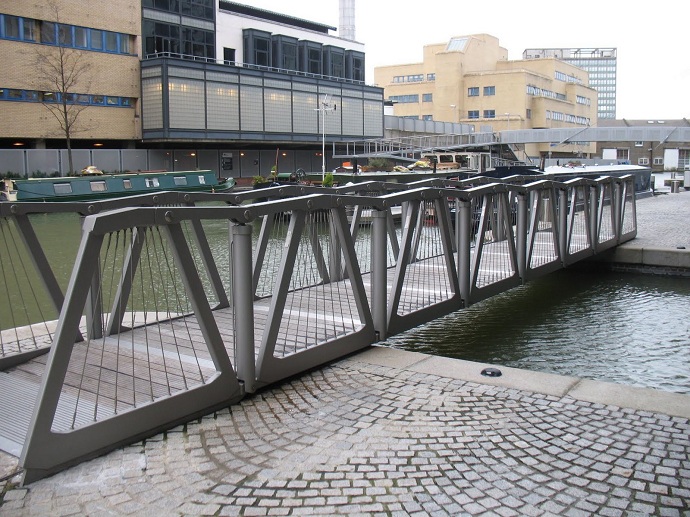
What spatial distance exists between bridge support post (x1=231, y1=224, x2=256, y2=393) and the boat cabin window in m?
27.8

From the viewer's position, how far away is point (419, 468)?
4219mm

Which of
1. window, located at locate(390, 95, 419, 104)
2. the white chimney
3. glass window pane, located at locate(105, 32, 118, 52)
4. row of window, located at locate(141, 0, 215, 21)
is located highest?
the white chimney

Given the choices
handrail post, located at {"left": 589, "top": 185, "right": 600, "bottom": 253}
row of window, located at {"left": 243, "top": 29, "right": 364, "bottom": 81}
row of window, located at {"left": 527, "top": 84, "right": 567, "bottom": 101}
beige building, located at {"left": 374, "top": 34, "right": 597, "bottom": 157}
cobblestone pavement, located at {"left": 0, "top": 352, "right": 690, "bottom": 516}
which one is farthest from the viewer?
row of window, located at {"left": 527, "top": 84, "right": 567, "bottom": 101}

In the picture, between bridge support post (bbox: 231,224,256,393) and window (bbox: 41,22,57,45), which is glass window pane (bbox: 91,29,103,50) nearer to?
window (bbox: 41,22,57,45)

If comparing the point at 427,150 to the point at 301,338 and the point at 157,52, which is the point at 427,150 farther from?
the point at 301,338

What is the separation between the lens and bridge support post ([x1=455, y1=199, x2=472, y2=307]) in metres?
8.45

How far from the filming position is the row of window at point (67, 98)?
4353 cm

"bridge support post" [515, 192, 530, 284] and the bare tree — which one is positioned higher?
the bare tree

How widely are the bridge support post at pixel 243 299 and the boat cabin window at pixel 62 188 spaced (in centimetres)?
2783

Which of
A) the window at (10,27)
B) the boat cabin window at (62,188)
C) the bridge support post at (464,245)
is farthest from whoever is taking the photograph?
the window at (10,27)

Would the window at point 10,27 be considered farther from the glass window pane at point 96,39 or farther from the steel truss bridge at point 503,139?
the steel truss bridge at point 503,139

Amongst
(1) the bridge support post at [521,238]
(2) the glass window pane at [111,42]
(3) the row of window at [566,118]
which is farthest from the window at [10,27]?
(3) the row of window at [566,118]

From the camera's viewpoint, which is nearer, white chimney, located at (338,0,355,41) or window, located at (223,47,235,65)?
window, located at (223,47,235,65)

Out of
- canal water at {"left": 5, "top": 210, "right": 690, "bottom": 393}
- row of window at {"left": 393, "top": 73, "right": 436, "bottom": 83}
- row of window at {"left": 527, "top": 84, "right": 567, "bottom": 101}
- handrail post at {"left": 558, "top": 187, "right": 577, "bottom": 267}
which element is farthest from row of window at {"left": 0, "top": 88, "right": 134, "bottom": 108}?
row of window at {"left": 527, "top": 84, "right": 567, "bottom": 101}
